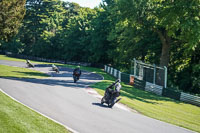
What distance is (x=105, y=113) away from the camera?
12.9 metres

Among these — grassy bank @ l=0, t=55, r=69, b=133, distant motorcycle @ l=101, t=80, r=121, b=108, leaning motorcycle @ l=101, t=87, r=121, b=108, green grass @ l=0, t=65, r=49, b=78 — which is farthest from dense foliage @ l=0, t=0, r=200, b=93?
grassy bank @ l=0, t=55, r=69, b=133

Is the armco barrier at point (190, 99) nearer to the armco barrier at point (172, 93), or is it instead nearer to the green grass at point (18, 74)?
the armco barrier at point (172, 93)

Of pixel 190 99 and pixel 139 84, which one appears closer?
pixel 190 99

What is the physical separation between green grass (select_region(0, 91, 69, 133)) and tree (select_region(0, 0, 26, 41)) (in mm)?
29618

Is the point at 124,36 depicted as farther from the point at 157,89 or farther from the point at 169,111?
the point at 169,111

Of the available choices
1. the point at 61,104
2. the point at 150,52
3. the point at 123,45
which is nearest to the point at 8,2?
the point at 123,45

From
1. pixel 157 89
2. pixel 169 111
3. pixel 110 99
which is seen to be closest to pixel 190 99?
pixel 157 89

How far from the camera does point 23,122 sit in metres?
8.86

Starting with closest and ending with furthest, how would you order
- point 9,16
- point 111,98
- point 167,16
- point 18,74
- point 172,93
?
point 111,98, point 172,93, point 167,16, point 18,74, point 9,16

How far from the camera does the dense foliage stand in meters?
25.8

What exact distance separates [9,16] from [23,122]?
108ft

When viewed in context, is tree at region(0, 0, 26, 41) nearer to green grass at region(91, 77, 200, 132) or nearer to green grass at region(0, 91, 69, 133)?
green grass at region(91, 77, 200, 132)

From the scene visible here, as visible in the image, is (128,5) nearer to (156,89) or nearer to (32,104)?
(156,89)

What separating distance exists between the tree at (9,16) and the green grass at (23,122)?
2962 centimetres
